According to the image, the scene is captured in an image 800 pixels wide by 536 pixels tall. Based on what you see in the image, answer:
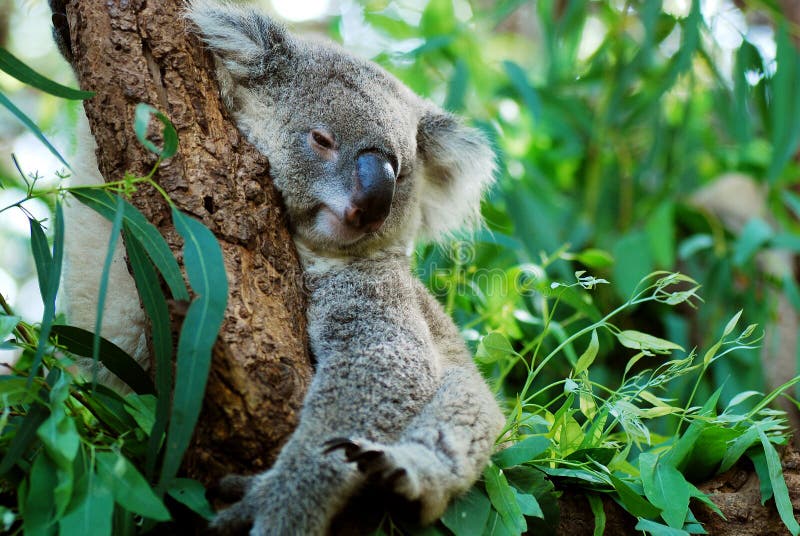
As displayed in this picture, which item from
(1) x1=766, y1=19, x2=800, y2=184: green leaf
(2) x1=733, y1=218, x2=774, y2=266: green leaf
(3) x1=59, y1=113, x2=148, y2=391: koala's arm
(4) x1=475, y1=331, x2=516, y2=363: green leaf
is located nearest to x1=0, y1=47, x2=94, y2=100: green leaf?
(3) x1=59, y1=113, x2=148, y2=391: koala's arm

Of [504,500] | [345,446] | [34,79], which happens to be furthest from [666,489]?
[34,79]

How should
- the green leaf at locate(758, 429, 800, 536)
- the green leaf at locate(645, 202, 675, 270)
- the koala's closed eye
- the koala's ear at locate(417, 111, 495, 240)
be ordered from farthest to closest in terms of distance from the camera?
the green leaf at locate(645, 202, 675, 270)
the koala's ear at locate(417, 111, 495, 240)
the koala's closed eye
the green leaf at locate(758, 429, 800, 536)

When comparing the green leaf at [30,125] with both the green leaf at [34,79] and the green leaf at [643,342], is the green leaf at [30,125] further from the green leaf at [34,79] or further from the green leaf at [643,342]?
the green leaf at [643,342]

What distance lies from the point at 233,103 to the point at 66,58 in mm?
513

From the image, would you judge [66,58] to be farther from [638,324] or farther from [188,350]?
[638,324]

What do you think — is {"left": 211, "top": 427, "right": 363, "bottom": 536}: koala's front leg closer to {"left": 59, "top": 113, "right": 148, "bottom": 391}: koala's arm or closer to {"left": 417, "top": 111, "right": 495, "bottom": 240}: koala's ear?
{"left": 59, "top": 113, "right": 148, "bottom": 391}: koala's arm

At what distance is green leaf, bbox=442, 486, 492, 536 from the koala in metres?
0.05

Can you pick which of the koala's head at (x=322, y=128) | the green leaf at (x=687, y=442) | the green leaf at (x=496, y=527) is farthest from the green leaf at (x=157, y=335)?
the green leaf at (x=687, y=442)

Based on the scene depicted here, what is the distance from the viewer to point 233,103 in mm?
2250

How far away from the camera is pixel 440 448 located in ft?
5.93

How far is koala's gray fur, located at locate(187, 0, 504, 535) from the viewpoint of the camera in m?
1.62

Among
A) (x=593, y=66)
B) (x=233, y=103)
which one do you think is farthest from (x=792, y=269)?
(x=233, y=103)

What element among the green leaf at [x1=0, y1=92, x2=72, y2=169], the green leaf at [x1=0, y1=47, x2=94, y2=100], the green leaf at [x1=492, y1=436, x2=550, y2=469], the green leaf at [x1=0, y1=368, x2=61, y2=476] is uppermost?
the green leaf at [x1=0, y1=47, x2=94, y2=100]

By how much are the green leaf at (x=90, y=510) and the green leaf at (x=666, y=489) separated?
1.31 m
